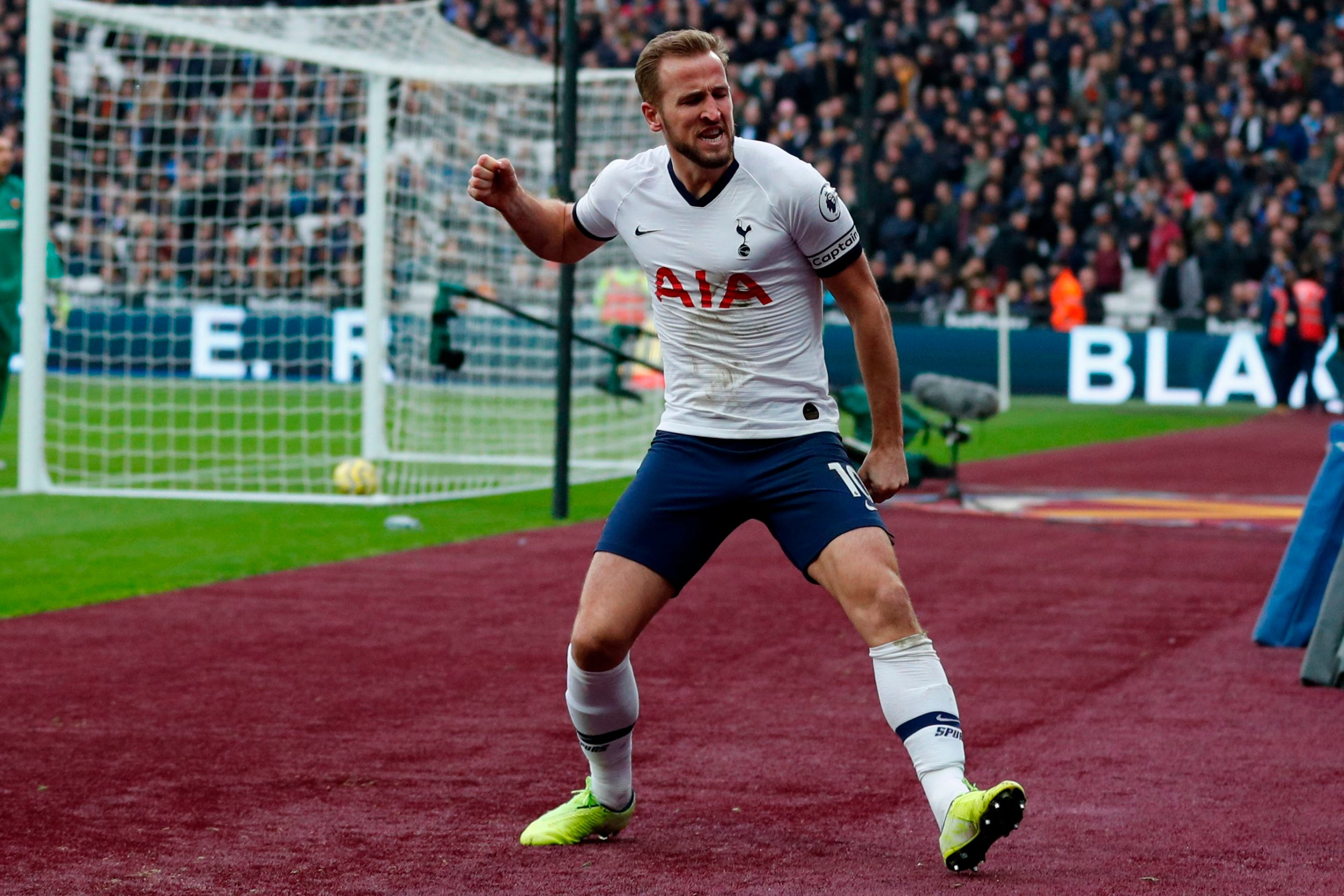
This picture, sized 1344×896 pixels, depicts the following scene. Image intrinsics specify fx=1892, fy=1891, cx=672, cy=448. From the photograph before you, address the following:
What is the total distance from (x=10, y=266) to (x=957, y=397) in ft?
21.4

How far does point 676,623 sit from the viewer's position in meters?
8.12

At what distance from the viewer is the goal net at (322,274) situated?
1336 cm

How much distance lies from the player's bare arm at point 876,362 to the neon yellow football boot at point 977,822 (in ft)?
2.58

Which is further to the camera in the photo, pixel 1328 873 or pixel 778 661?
pixel 778 661

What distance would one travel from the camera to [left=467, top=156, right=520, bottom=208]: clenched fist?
4609mm

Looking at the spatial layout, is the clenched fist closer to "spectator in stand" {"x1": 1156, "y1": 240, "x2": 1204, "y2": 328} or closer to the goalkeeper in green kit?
the goalkeeper in green kit

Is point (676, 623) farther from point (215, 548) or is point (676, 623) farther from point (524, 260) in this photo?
point (524, 260)

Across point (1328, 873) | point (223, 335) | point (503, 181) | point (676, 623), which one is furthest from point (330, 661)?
point (223, 335)

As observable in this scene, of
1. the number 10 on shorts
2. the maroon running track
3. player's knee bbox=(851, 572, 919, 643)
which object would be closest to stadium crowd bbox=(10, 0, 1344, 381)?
the maroon running track

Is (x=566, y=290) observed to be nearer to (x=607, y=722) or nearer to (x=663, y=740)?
(x=663, y=740)

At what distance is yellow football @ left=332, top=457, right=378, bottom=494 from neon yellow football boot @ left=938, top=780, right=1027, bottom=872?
29.4ft

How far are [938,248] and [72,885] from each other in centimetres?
2260

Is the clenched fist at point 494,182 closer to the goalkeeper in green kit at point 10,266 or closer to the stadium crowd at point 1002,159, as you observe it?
the goalkeeper in green kit at point 10,266

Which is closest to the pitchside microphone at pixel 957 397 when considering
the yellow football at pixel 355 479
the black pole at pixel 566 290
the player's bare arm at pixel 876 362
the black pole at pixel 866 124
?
the black pole at pixel 566 290
